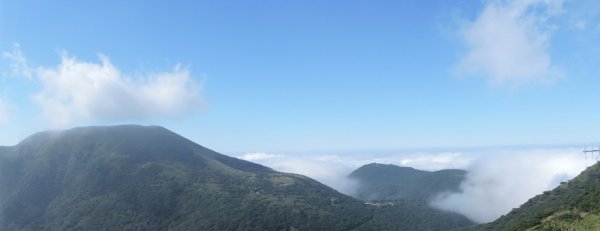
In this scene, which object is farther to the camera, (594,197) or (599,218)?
(594,197)

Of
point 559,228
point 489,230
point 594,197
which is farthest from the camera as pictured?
point 489,230

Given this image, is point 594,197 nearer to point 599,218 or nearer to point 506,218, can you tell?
point 599,218

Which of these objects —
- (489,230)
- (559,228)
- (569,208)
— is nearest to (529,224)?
(569,208)

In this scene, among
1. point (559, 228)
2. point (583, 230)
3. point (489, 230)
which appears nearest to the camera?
point (583, 230)

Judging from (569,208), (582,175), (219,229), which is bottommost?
(219,229)

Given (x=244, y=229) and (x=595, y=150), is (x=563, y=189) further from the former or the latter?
(x=244, y=229)

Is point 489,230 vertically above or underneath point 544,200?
underneath

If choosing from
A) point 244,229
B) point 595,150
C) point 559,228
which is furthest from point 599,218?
point 244,229

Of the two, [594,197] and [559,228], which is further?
[594,197]

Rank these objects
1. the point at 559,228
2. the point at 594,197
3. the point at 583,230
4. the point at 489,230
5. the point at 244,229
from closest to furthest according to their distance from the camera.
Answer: the point at 583,230, the point at 559,228, the point at 594,197, the point at 489,230, the point at 244,229
